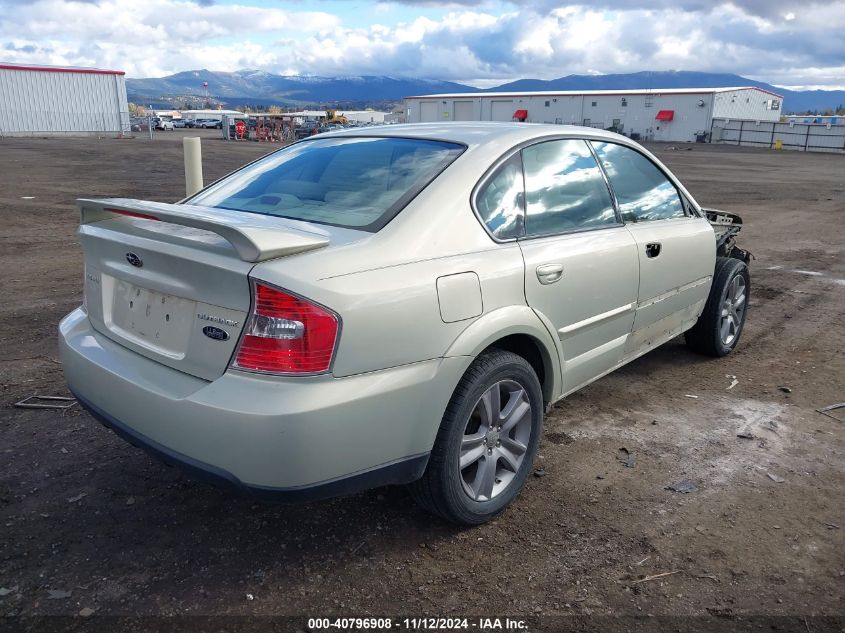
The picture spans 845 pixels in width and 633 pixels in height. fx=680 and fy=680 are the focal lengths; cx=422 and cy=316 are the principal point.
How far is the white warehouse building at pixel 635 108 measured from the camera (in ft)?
206

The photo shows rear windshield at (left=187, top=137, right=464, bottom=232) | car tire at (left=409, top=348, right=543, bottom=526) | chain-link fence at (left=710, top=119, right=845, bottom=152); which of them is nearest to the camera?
car tire at (left=409, top=348, right=543, bottom=526)

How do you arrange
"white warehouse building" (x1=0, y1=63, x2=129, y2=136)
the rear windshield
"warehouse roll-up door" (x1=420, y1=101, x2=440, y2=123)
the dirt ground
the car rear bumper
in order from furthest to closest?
"warehouse roll-up door" (x1=420, y1=101, x2=440, y2=123)
"white warehouse building" (x1=0, y1=63, x2=129, y2=136)
the rear windshield
the dirt ground
the car rear bumper

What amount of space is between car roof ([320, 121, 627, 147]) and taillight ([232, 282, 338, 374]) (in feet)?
4.45

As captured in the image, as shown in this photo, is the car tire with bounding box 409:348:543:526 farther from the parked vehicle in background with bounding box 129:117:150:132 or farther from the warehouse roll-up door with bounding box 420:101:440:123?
the warehouse roll-up door with bounding box 420:101:440:123

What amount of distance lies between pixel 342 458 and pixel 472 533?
912mm

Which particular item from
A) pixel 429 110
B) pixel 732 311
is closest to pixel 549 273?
pixel 732 311

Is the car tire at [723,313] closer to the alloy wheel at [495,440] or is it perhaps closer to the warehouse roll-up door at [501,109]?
the alloy wheel at [495,440]

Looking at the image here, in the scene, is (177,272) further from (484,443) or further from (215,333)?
(484,443)

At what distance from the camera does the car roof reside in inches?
130

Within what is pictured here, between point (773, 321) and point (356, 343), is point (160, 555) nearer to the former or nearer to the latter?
point (356, 343)

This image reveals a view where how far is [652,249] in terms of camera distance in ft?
13.0

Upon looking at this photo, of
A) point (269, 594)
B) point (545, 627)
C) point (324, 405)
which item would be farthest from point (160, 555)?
point (545, 627)

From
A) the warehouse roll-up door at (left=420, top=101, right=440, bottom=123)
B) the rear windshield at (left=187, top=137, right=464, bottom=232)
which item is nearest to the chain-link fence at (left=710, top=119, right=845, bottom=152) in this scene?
the warehouse roll-up door at (left=420, top=101, right=440, bottom=123)

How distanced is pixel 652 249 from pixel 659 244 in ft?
0.36
